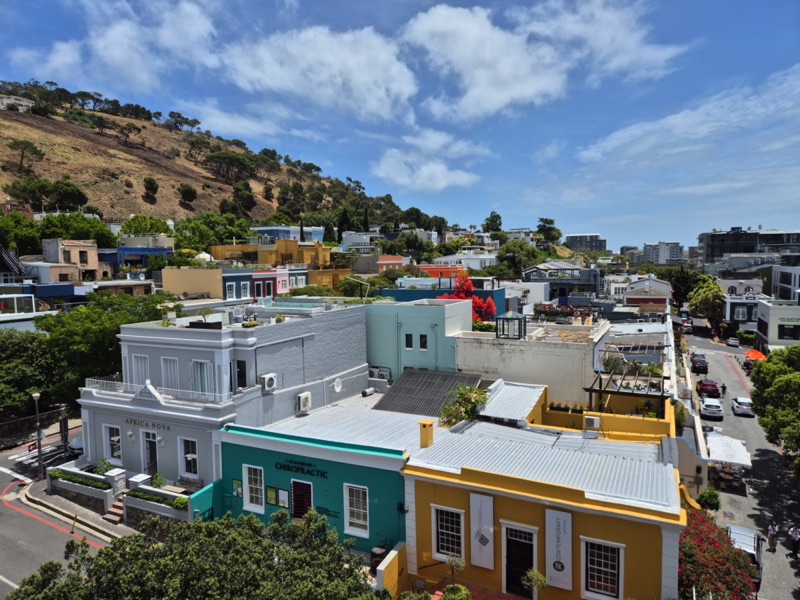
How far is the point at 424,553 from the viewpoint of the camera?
13938 millimetres

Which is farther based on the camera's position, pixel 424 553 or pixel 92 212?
pixel 92 212

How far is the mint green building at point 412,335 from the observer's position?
81.2 feet

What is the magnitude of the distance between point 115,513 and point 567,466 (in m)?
18.2

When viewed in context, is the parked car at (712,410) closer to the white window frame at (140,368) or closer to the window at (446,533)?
the window at (446,533)

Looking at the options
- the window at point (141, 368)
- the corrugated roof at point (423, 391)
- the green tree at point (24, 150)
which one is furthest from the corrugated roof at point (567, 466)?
the green tree at point (24, 150)

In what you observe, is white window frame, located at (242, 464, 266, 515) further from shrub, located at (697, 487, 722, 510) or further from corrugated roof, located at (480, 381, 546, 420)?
shrub, located at (697, 487, 722, 510)

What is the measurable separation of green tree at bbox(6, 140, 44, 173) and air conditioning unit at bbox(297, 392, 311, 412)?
11376 centimetres

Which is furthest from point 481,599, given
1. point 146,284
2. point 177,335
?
point 146,284

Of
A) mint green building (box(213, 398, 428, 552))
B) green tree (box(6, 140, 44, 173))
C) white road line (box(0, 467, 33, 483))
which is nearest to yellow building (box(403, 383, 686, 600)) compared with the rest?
mint green building (box(213, 398, 428, 552))

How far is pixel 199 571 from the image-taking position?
8680 millimetres

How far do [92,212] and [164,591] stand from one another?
96256 mm

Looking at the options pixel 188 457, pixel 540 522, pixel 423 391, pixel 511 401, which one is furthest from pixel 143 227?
pixel 540 522

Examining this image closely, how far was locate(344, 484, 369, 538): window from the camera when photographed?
50.8ft

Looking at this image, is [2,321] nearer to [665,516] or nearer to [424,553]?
[424,553]
